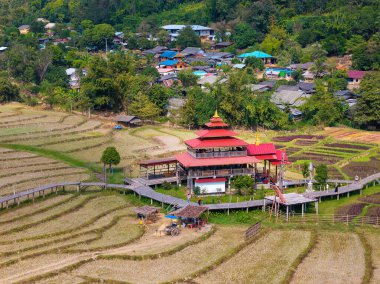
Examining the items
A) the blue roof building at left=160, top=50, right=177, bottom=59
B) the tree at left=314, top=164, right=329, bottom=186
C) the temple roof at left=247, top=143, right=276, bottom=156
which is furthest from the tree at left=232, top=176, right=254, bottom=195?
the blue roof building at left=160, top=50, right=177, bottom=59

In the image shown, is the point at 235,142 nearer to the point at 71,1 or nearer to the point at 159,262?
the point at 159,262

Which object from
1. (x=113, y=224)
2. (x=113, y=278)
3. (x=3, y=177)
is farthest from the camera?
(x=3, y=177)

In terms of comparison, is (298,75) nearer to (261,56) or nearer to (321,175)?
A: (261,56)

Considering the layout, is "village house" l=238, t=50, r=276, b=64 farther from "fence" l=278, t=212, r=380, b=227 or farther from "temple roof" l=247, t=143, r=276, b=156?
"fence" l=278, t=212, r=380, b=227

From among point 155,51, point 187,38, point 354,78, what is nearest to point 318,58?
point 354,78

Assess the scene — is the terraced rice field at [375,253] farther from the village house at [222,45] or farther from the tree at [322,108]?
the village house at [222,45]

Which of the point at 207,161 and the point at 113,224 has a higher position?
the point at 207,161

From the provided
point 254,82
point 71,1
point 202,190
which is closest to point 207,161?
point 202,190
